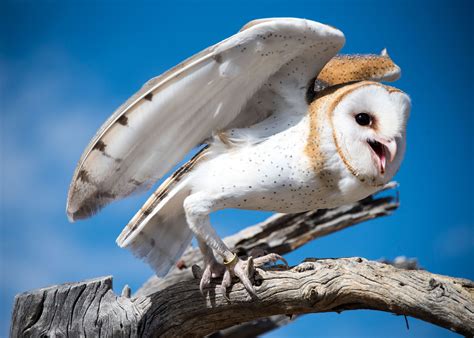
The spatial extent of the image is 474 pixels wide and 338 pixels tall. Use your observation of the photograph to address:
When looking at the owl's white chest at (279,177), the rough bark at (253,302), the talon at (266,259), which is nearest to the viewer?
the rough bark at (253,302)

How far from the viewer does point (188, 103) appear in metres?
2.38

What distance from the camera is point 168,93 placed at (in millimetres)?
2287

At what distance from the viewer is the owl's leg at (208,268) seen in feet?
8.05

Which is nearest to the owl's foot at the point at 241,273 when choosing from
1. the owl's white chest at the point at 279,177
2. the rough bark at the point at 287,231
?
the owl's white chest at the point at 279,177

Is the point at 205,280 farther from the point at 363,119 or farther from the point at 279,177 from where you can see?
the point at 363,119

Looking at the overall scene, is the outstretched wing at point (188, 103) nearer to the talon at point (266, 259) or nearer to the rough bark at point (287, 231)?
the talon at point (266, 259)

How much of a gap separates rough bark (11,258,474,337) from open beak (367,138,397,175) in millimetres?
401

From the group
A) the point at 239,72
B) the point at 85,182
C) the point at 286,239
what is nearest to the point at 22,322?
the point at 85,182

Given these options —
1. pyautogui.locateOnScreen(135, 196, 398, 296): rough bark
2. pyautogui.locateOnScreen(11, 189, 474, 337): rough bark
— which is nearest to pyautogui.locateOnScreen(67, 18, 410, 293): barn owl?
pyautogui.locateOnScreen(11, 189, 474, 337): rough bark

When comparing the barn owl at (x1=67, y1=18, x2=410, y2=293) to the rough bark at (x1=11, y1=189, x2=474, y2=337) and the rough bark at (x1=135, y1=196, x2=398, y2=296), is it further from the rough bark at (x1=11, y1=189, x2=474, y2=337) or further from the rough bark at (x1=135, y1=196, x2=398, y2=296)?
the rough bark at (x1=135, y1=196, x2=398, y2=296)

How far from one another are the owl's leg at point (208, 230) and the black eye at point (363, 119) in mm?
674

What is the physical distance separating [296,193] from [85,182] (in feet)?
2.77

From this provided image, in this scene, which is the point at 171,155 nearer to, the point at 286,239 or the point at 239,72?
the point at 239,72

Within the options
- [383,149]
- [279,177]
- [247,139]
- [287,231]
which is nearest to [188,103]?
[247,139]
